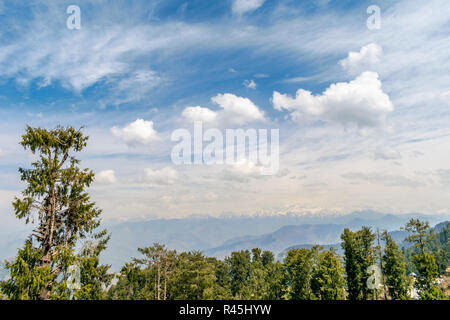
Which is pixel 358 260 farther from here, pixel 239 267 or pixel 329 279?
pixel 239 267

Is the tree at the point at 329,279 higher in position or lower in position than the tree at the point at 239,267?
higher

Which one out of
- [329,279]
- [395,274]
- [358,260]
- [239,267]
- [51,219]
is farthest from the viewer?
[239,267]

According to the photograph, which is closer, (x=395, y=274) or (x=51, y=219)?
(x=51, y=219)

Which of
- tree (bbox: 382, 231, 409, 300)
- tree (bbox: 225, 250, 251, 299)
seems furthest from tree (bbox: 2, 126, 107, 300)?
tree (bbox: 225, 250, 251, 299)

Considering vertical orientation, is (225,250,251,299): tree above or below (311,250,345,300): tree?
below

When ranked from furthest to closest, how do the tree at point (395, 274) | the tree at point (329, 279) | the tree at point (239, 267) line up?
the tree at point (239, 267)
the tree at point (395, 274)
the tree at point (329, 279)

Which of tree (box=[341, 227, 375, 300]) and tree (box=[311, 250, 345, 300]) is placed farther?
tree (box=[341, 227, 375, 300])

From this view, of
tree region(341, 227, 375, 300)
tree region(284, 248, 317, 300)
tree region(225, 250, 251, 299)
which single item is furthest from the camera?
tree region(225, 250, 251, 299)

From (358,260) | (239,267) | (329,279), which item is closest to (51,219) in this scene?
(329,279)

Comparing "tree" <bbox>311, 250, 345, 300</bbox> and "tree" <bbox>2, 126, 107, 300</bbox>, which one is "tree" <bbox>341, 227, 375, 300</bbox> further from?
"tree" <bbox>2, 126, 107, 300</bbox>

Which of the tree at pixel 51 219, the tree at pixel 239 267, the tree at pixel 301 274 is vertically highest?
the tree at pixel 51 219

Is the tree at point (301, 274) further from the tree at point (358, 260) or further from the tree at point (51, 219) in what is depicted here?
the tree at point (51, 219)

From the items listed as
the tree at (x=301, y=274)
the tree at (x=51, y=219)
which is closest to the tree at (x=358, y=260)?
the tree at (x=301, y=274)

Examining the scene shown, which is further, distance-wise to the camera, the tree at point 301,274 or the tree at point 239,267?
the tree at point 239,267
